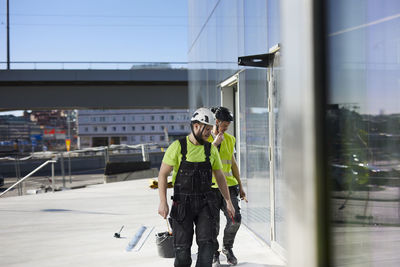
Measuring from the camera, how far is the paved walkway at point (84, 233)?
20.7ft

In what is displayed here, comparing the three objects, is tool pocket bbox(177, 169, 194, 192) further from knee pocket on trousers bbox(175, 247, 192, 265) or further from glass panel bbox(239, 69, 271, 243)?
glass panel bbox(239, 69, 271, 243)

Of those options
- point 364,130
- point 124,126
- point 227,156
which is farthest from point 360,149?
point 124,126

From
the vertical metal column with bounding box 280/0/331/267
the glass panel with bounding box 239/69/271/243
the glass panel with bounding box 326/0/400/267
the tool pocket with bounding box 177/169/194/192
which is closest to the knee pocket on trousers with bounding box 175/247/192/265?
the tool pocket with bounding box 177/169/194/192

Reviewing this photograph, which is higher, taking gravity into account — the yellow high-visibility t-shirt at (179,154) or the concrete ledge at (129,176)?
the yellow high-visibility t-shirt at (179,154)

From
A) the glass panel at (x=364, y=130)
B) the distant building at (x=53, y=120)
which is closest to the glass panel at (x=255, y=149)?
the glass panel at (x=364, y=130)

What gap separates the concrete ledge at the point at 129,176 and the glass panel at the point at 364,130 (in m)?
18.7

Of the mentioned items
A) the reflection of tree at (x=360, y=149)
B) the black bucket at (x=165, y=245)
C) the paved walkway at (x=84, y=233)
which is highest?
the reflection of tree at (x=360, y=149)

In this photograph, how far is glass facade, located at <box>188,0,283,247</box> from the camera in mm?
6547

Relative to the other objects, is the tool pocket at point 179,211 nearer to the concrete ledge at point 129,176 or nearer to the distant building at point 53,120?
the concrete ledge at point 129,176

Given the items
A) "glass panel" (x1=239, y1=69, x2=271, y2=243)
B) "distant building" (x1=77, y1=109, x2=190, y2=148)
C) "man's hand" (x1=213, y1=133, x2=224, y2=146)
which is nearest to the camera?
"man's hand" (x1=213, y1=133, x2=224, y2=146)

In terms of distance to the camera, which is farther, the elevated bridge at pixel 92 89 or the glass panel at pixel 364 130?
the elevated bridge at pixel 92 89

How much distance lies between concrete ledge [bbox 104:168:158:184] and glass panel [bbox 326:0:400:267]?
61.3 feet

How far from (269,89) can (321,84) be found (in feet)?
17.1

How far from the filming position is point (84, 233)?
8211mm
